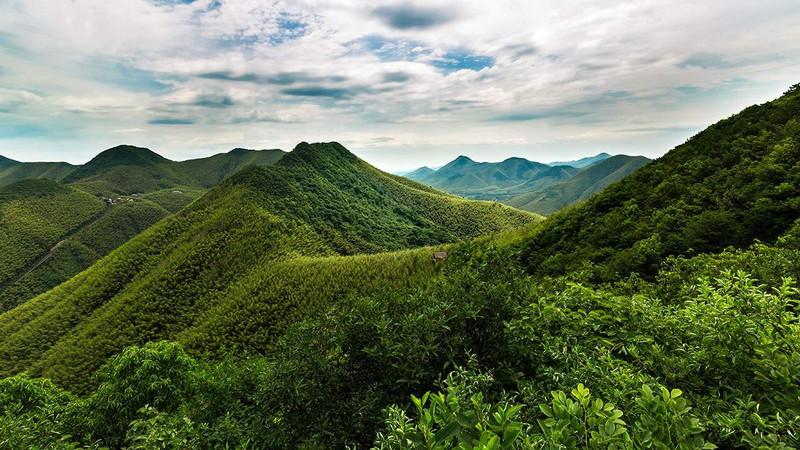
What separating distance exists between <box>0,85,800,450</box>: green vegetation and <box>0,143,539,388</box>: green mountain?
70 cm

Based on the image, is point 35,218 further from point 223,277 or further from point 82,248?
point 223,277

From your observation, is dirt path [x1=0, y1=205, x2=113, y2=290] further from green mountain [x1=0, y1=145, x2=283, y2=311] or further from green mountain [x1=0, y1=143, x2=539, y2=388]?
green mountain [x1=0, y1=143, x2=539, y2=388]

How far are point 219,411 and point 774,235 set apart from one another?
900 inches

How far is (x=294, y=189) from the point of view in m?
86.6

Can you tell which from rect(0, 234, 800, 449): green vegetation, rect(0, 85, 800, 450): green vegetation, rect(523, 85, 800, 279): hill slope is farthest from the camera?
rect(523, 85, 800, 279): hill slope

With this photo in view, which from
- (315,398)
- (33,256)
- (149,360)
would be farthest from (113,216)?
→ (315,398)

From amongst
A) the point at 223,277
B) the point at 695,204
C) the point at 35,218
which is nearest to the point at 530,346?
the point at 695,204

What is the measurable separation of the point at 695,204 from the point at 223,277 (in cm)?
5697

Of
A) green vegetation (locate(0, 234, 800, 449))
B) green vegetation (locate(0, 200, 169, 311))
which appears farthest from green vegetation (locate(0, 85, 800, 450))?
green vegetation (locate(0, 200, 169, 311))

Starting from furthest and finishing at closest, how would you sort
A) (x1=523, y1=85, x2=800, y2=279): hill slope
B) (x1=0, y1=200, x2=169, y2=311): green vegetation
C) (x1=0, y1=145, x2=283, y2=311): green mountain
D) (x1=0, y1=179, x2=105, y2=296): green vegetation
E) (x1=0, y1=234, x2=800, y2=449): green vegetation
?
1. (x1=0, y1=179, x2=105, y2=296): green vegetation
2. (x1=0, y1=145, x2=283, y2=311): green mountain
3. (x1=0, y1=200, x2=169, y2=311): green vegetation
4. (x1=523, y1=85, x2=800, y2=279): hill slope
5. (x1=0, y1=234, x2=800, y2=449): green vegetation

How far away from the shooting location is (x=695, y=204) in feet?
62.6

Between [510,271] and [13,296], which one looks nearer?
[510,271]

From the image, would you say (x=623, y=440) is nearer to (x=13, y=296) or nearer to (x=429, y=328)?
(x=429, y=328)

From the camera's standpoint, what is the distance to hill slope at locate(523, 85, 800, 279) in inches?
Result: 615
